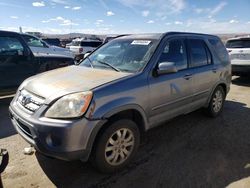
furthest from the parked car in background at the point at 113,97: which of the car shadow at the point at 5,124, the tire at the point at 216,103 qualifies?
the car shadow at the point at 5,124

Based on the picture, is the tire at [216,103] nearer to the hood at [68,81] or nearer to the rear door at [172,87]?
the rear door at [172,87]

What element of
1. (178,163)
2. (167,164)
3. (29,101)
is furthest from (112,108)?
(178,163)

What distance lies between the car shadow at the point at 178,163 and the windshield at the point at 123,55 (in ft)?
4.48

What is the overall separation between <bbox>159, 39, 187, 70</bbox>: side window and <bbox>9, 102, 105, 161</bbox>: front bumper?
165cm

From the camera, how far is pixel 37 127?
2795 mm

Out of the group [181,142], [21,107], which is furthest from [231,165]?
[21,107]

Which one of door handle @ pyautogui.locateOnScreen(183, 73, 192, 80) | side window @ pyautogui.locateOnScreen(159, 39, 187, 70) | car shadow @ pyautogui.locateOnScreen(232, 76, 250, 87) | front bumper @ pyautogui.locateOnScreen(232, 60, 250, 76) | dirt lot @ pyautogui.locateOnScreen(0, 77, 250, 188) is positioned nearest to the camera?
dirt lot @ pyautogui.locateOnScreen(0, 77, 250, 188)

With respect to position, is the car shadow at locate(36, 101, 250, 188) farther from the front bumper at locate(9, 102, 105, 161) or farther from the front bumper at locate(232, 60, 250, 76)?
the front bumper at locate(232, 60, 250, 76)

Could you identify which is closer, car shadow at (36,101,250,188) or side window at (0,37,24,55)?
car shadow at (36,101,250,188)

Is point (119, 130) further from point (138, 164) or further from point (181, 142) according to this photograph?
point (181, 142)

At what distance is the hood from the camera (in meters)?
2.99

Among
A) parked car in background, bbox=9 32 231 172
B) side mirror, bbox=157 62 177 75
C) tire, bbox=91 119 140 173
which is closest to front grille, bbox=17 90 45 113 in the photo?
parked car in background, bbox=9 32 231 172

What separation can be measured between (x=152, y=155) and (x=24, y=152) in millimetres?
1972

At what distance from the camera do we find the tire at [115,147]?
3047 millimetres
